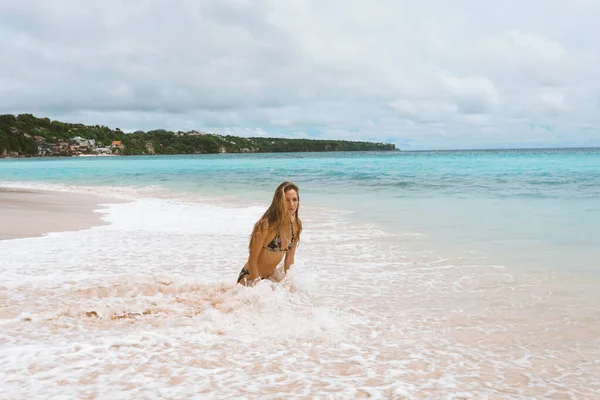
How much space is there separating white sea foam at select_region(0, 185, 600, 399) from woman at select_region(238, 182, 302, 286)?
0.26 m

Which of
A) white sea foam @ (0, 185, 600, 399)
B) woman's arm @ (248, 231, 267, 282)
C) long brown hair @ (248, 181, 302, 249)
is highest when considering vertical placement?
long brown hair @ (248, 181, 302, 249)

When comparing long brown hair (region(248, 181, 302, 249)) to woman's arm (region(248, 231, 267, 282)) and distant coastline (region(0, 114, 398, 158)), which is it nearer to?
woman's arm (region(248, 231, 267, 282))

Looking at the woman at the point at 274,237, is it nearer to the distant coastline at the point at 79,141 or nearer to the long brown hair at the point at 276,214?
the long brown hair at the point at 276,214

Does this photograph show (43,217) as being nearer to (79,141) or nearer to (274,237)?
(274,237)

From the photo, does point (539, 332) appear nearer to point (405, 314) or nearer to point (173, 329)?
point (405, 314)

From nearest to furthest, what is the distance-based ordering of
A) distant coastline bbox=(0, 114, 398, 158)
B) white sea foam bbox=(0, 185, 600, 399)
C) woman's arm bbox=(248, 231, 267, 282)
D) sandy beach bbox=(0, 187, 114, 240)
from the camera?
white sea foam bbox=(0, 185, 600, 399) → woman's arm bbox=(248, 231, 267, 282) → sandy beach bbox=(0, 187, 114, 240) → distant coastline bbox=(0, 114, 398, 158)

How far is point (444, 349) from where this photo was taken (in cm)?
477

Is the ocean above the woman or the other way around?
the other way around

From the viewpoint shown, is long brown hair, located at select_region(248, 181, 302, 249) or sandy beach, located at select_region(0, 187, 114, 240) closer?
long brown hair, located at select_region(248, 181, 302, 249)

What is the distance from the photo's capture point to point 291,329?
525 centimetres

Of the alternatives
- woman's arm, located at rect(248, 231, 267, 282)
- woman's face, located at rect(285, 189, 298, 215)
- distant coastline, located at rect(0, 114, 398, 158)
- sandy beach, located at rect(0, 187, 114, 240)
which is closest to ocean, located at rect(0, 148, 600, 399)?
woman's arm, located at rect(248, 231, 267, 282)

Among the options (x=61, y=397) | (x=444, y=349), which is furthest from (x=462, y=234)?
(x=61, y=397)

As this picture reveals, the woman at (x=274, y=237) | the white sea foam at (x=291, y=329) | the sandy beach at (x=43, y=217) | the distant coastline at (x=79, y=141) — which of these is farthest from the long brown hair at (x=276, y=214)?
the distant coastline at (x=79, y=141)

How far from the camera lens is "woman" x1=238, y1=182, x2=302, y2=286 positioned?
605 cm
